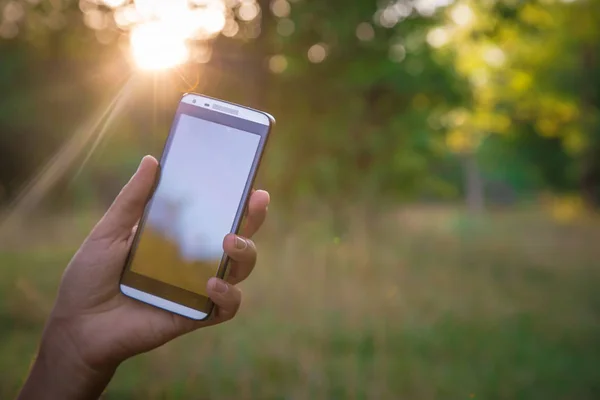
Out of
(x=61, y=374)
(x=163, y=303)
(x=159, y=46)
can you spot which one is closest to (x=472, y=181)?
(x=159, y=46)

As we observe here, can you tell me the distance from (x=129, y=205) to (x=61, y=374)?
0.57 metres

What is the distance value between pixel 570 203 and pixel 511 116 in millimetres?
Result: 5402

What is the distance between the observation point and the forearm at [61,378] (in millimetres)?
1839

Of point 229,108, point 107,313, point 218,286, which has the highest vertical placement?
point 229,108

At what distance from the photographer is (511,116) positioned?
17.0 m

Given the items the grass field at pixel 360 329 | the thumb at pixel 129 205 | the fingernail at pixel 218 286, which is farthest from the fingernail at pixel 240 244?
the grass field at pixel 360 329

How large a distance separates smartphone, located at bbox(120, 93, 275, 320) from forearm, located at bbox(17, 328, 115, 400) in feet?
1.05

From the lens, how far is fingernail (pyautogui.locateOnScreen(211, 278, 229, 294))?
179 centimetres

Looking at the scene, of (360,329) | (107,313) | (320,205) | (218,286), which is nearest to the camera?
(218,286)

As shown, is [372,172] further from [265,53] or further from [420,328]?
[420,328]

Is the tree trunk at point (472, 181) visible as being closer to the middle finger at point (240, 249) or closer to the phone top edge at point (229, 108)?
the phone top edge at point (229, 108)

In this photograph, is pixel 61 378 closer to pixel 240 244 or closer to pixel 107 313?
pixel 107 313

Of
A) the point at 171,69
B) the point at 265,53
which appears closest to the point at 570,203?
the point at 265,53

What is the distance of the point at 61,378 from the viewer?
6.06 ft
